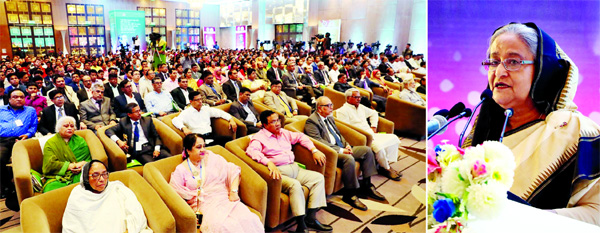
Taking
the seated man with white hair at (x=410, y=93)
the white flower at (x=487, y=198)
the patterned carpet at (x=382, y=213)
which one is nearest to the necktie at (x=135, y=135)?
the patterned carpet at (x=382, y=213)

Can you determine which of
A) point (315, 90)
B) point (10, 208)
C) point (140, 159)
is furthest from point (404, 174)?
point (10, 208)

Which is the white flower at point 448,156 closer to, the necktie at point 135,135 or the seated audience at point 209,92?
the necktie at point 135,135

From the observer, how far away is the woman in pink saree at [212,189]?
238cm

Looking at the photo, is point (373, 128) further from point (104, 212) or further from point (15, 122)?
point (15, 122)

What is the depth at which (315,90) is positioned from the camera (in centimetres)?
695

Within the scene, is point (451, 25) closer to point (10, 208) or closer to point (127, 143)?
point (127, 143)

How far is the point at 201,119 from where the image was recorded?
4102 millimetres

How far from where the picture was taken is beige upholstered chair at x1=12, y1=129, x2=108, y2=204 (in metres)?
2.49

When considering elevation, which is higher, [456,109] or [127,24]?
[127,24]

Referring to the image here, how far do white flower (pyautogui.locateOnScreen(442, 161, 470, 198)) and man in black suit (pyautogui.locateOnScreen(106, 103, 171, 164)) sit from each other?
2859 millimetres

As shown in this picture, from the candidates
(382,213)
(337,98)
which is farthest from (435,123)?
(337,98)

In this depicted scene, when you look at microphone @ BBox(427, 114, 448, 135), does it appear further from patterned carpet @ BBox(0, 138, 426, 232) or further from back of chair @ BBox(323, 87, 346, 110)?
back of chair @ BBox(323, 87, 346, 110)

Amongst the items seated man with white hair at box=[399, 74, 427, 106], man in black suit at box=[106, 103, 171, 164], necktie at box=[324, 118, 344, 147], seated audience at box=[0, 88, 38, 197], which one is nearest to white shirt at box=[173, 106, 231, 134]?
man in black suit at box=[106, 103, 171, 164]

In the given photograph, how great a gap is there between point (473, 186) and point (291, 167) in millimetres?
2035
